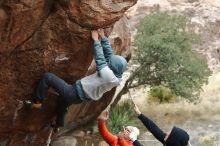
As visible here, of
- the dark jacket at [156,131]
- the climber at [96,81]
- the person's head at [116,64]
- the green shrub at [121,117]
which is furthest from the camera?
the green shrub at [121,117]

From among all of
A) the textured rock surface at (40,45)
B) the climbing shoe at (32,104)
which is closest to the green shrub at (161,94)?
the textured rock surface at (40,45)

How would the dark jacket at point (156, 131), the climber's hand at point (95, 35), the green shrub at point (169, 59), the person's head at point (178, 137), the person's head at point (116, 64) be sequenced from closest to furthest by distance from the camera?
the person's head at point (178, 137) < the dark jacket at point (156, 131) < the person's head at point (116, 64) < the climber's hand at point (95, 35) < the green shrub at point (169, 59)

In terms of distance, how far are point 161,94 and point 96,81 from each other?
13.9 meters

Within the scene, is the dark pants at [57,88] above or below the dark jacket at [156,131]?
above

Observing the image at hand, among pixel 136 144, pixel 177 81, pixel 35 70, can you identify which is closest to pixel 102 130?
pixel 136 144

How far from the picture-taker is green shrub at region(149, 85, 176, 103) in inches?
879

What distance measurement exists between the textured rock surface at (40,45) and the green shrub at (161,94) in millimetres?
11986

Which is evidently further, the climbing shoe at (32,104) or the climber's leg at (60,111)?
the climber's leg at (60,111)

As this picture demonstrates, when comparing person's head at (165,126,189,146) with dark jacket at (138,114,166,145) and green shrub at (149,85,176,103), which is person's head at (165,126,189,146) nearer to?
dark jacket at (138,114,166,145)

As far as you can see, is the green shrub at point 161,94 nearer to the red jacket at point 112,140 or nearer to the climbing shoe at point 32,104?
the climbing shoe at point 32,104

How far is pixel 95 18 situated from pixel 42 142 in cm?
419

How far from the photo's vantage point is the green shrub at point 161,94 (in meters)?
22.3

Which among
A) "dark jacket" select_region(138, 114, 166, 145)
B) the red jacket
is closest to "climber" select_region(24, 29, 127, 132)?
the red jacket

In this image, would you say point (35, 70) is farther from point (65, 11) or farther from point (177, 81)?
point (177, 81)
